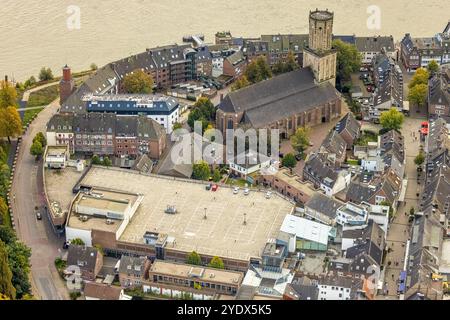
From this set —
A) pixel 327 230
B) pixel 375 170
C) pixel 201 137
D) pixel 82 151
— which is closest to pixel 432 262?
pixel 327 230

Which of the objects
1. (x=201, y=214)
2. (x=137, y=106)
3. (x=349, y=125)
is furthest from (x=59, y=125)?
(x=349, y=125)

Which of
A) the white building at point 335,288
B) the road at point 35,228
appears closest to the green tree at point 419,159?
the white building at point 335,288

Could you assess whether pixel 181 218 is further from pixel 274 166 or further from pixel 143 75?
pixel 143 75

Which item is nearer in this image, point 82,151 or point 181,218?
point 181,218

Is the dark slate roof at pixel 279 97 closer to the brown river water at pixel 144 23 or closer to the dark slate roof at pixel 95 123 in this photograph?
the dark slate roof at pixel 95 123

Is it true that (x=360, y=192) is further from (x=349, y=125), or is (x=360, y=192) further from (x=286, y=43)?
(x=286, y=43)

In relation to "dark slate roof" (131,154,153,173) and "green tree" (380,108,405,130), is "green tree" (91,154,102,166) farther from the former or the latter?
"green tree" (380,108,405,130)
